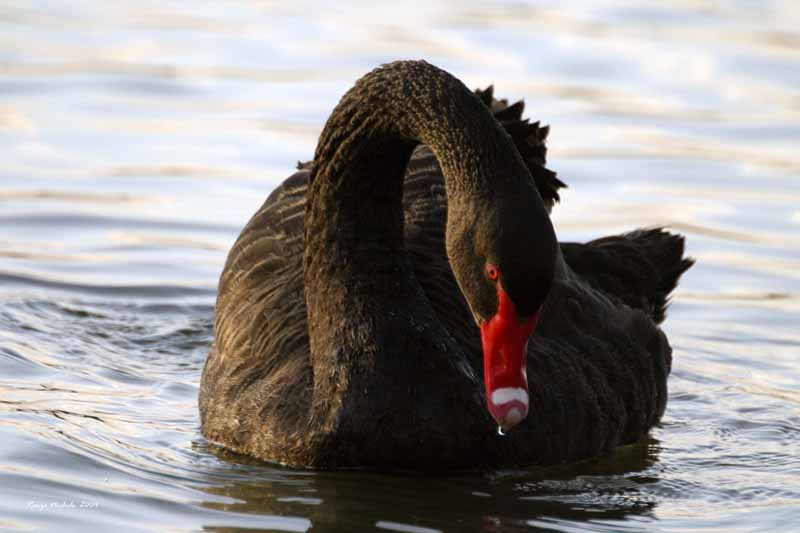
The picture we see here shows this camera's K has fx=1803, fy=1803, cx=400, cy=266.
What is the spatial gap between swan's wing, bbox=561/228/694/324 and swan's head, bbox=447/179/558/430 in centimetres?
271

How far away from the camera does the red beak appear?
24.3ft

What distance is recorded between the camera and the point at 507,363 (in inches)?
293

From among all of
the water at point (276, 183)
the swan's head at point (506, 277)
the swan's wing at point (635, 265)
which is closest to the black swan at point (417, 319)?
the swan's head at point (506, 277)

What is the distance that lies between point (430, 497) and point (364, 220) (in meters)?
1.40

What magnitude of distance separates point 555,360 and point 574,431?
15.2 inches

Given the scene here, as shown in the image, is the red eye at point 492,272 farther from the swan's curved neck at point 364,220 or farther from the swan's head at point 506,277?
the swan's curved neck at point 364,220

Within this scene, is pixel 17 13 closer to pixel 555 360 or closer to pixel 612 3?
pixel 612 3

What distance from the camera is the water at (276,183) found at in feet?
26.4

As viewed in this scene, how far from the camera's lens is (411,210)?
9461 millimetres

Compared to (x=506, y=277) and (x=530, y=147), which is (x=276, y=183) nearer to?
(x=530, y=147)

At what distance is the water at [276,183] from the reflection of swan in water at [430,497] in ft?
0.05

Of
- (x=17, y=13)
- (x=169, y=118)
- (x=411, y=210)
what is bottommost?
(x=411, y=210)

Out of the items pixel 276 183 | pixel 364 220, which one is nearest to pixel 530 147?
pixel 364 220

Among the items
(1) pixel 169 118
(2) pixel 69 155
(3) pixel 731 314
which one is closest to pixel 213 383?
(3) pixel 731 314
